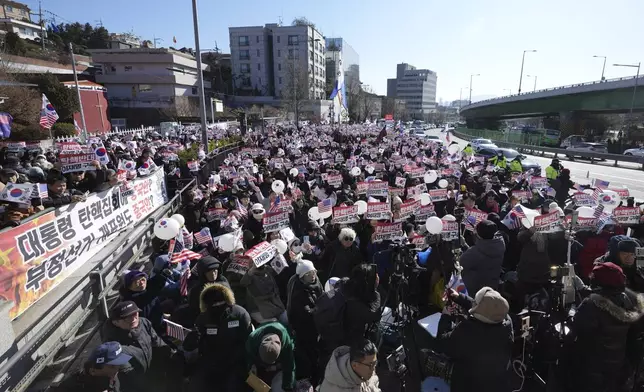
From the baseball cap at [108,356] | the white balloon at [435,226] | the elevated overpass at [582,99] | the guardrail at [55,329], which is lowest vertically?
the guardrail at [55,329]

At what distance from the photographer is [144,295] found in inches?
172

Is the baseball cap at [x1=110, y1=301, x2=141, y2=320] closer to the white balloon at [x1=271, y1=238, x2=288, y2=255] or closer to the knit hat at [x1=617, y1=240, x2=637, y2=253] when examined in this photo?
the white balloon at [x1=271, y1=238, x2=288, y2=255]

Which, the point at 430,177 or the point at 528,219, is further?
the point at 430,177

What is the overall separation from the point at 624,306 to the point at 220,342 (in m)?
3.54

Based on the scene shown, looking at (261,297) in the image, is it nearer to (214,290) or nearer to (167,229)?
(214,290)

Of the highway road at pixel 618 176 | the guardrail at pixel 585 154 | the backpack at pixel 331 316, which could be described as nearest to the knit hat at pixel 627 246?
the backpack at pixel 331 316

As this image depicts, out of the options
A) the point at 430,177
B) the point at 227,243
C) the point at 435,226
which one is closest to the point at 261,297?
the point at 227,243

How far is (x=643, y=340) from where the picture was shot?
11.7 feet

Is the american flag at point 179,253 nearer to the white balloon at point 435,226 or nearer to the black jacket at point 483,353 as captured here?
the white balloon at point 435,226

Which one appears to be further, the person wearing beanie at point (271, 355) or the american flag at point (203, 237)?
the american flag at point (203, 237)

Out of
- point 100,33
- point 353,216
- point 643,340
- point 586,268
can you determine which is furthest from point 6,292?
point 100,33

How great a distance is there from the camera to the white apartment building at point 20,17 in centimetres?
6506

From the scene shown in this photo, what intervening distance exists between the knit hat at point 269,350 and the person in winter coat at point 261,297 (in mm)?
1182

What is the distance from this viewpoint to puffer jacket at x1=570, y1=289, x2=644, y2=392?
328cm
